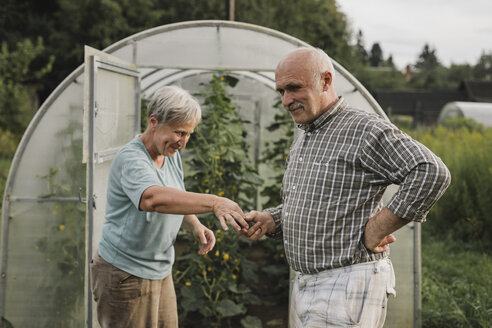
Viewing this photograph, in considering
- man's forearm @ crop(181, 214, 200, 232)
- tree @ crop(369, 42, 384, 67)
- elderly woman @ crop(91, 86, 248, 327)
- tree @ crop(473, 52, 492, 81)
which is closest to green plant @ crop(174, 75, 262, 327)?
man's forearm @ crop(181, 214, 200, 232)

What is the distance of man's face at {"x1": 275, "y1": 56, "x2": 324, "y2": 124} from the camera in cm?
237

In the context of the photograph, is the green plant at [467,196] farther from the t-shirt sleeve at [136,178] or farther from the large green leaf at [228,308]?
the t-shirt sleeve at [136,178]

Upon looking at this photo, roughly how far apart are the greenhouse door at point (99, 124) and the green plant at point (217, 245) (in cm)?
89

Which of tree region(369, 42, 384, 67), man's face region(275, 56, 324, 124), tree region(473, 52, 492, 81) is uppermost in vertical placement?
tree region(369, 42, 384, 67)

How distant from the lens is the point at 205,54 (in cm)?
452

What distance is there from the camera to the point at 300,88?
2.39 metres

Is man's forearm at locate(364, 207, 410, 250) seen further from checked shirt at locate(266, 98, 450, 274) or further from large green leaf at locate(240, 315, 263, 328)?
large green leaf at locate(240, 315, 263, 328)

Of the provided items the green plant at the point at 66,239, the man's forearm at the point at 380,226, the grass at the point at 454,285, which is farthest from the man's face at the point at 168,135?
the grass at the point at 454,285

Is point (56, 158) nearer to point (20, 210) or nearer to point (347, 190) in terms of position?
point (20, 210)

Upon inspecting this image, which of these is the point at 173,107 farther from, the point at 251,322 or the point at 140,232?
the point at 251,322

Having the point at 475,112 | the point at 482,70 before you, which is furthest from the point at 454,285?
the point at 482,70

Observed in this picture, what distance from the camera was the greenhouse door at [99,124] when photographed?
344 cm

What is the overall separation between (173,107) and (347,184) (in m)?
0.94

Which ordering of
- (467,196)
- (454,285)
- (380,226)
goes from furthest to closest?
(467,196)
(454,285)
(380,226)
